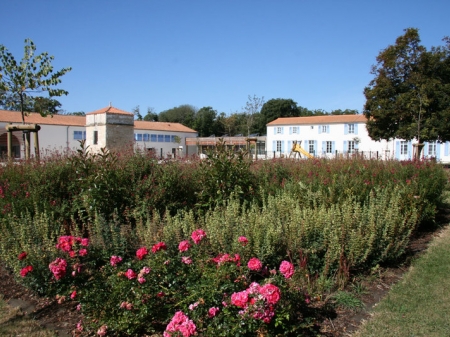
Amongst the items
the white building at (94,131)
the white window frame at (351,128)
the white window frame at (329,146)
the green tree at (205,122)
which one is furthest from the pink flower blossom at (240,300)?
the green tree at (205,122)

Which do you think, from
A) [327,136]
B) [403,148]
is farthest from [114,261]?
[327,136]

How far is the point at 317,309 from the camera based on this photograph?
11.9 feet

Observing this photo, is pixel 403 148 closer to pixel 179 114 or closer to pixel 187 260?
pixel 187 260

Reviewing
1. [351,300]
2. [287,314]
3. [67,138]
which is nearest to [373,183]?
[351,300]

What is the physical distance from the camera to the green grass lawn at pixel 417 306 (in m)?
3.35

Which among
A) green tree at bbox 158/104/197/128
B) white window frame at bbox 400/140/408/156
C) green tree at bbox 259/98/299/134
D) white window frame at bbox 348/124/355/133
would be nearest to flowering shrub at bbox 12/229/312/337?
white window frame at bbox 400/140/408/156

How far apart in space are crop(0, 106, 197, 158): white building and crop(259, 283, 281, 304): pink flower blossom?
29.9 metres

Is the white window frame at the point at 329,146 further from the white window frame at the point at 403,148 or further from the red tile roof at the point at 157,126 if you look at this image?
the red tile roof at the point at 157,126

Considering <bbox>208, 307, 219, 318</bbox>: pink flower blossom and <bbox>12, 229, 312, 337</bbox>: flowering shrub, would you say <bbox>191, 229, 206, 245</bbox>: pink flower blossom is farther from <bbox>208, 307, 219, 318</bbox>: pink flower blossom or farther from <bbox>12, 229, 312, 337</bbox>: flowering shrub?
<bbox>208, 307, 219, 318</bbox>: pink flower blossom

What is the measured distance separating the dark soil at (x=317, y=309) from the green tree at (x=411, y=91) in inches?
974

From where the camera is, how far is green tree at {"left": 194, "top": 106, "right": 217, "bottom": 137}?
73812mm

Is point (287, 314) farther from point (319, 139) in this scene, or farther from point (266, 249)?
point (319, 139)

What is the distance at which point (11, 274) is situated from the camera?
4.64 meters

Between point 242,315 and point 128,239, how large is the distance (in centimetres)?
264
